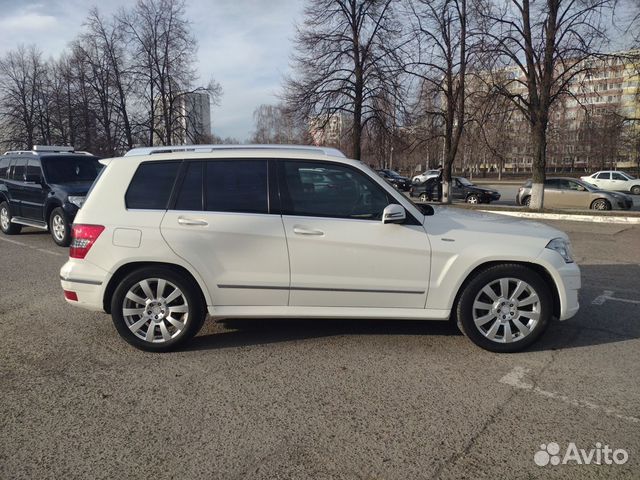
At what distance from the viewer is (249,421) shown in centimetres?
307

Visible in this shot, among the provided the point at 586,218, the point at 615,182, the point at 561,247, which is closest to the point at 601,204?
the point at 586,218

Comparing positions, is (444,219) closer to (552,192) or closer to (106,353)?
(106,353)

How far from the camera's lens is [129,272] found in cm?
412

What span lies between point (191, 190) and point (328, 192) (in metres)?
1.24

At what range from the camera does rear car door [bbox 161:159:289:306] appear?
4.01m

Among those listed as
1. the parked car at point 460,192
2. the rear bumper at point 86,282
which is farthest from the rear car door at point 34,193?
the parked car at point 460,192

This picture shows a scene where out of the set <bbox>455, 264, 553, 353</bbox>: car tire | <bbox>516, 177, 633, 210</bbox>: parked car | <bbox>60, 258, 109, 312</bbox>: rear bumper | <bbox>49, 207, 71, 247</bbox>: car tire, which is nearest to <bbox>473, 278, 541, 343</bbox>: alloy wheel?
<bbox>455, 264, 553, 353</bbox>: car tire

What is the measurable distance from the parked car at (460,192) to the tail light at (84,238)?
23379mm

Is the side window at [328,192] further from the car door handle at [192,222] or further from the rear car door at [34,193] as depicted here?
the rear car door at [34,193]

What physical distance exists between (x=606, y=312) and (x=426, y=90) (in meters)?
18.7

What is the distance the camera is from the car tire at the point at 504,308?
4.00 meters

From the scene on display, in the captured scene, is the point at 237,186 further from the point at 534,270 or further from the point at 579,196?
the point at 579,196

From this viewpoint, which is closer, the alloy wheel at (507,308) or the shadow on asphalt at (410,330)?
the alloy wheel at (507,308)

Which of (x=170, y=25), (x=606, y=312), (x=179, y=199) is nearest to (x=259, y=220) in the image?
(x=179, y=199)
